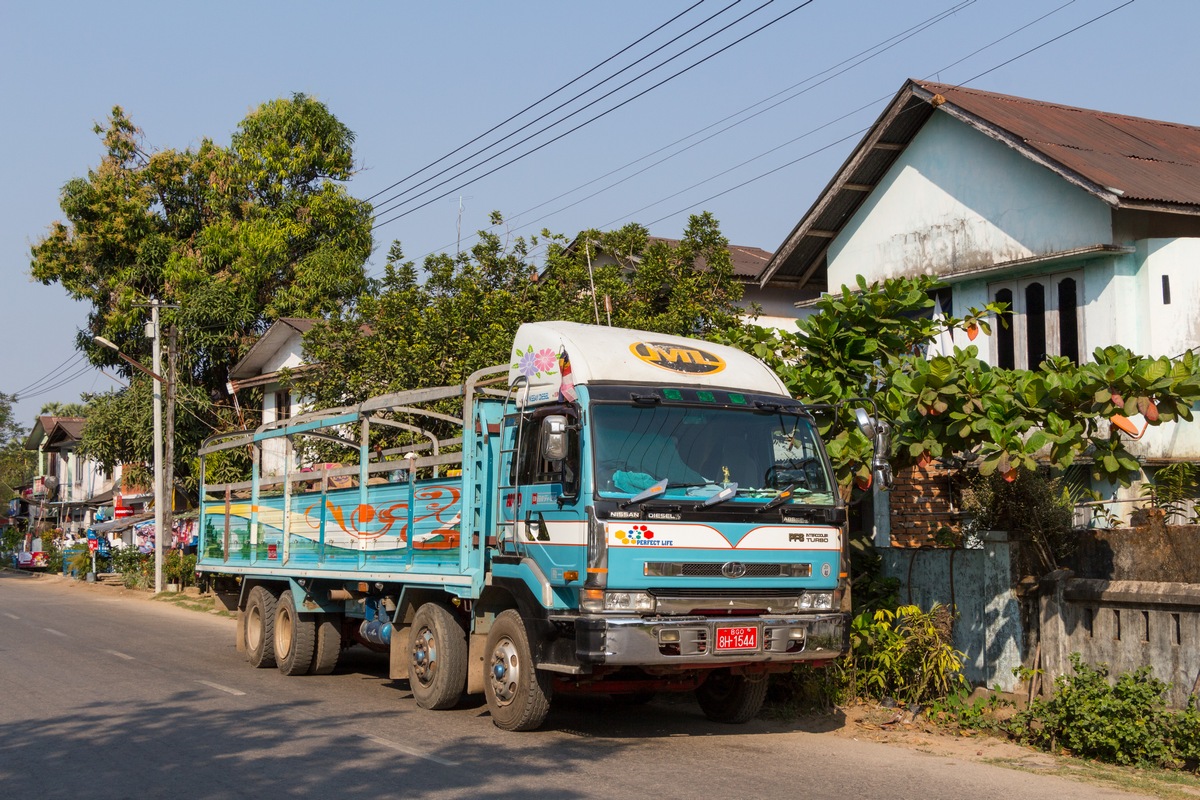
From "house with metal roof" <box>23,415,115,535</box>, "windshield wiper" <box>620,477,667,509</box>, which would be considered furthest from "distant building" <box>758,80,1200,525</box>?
"house with metal roof" <box>23,415,115,535</box>

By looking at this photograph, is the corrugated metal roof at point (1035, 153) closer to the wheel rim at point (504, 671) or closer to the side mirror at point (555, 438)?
the side mirror at point (555, 438)

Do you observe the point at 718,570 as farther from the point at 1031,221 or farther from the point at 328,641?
the point at 1031,221

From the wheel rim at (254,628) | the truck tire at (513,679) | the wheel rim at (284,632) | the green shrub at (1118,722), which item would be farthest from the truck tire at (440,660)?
the green shrub at (1118,722)

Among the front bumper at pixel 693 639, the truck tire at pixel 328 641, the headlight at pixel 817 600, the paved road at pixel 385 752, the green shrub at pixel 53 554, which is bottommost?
the green shrub at pixel 53 554

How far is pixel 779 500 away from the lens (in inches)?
366

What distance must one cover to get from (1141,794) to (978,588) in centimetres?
350

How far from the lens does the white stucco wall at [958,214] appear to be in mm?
15750

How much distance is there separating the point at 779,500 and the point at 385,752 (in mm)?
3434

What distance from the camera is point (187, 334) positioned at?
39.3 m

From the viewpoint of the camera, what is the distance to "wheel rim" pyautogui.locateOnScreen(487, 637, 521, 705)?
31.7 ft

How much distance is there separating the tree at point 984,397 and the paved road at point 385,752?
98.9 inches

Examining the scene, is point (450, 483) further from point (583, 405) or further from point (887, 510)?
point (887, 510)

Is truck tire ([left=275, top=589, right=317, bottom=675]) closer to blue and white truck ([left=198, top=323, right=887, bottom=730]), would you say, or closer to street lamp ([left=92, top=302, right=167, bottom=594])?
blue and white truck ([left=198, top=323, right=887, bottom=730])

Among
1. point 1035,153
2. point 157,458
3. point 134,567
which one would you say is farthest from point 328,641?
point 134,567
